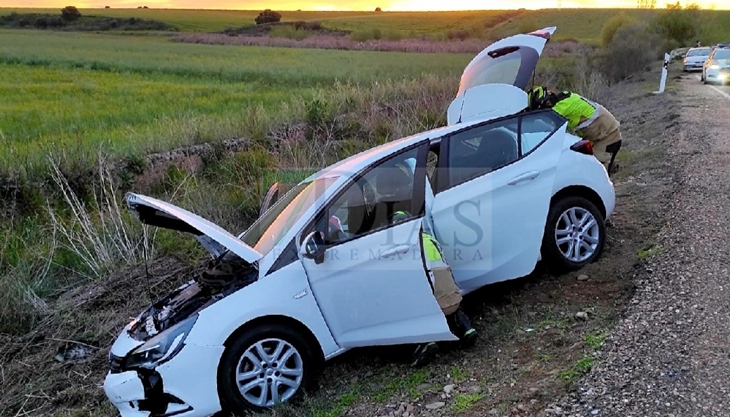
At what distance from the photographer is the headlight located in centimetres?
402

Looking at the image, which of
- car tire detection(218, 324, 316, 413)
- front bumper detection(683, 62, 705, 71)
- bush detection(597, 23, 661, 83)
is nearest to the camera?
car tire detection(218, 324, 316, 413)

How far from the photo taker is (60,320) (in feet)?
20.6

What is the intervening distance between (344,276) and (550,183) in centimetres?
197

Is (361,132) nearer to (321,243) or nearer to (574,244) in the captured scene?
(574,244)

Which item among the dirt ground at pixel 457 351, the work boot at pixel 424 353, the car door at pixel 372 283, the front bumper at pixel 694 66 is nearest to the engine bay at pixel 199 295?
the car door at pixel 372 283

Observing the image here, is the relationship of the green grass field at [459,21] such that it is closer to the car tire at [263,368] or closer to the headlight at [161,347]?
the car tire at [263,368]

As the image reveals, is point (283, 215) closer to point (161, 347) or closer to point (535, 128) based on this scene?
point (161, 347)

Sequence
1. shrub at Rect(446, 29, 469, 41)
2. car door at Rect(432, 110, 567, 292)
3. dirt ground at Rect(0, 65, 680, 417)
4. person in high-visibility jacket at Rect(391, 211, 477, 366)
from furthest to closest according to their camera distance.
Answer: shrub at Rect(446, 29, 469, 41)
car door at Rect(432, 110, 567, 292)
person in high-visibility jacket at Rect(391, 211, 477, 366)
dirt ground at Rect(0, 65, 680, 417)

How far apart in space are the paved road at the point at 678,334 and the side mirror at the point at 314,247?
1804mm

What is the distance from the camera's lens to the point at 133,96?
20.7m

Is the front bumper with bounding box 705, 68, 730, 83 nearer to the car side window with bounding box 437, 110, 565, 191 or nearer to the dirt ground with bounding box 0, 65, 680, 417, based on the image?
the dirt ground with bounding box 0, 65, 680, 417

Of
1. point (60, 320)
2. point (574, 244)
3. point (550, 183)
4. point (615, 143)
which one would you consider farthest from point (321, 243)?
point (615, 143)

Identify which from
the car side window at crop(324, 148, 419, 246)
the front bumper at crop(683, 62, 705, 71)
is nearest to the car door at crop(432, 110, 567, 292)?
the car side window at crop(324, 148, 419, 246)

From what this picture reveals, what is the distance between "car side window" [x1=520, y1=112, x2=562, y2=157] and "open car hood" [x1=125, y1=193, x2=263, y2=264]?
2.43 metres
